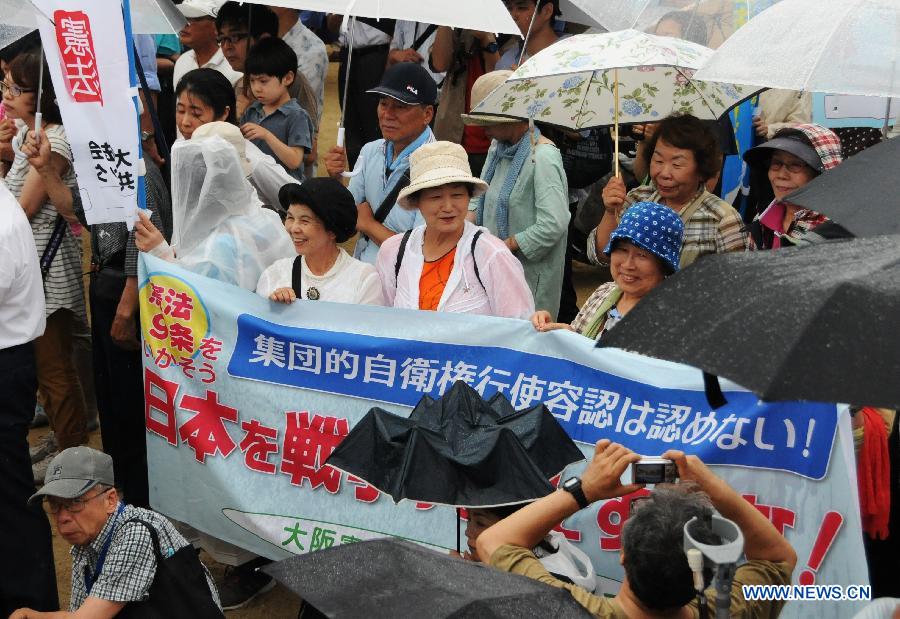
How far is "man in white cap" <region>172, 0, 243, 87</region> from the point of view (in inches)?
324

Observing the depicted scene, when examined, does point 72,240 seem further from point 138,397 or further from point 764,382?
point 764,382

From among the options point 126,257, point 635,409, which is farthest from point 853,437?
point 126,257

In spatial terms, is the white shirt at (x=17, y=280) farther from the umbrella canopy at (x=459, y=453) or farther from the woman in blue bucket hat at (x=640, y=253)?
the woman in blue bucket hat at (x=640, y=253)

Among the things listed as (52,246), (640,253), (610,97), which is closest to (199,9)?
(52,246)

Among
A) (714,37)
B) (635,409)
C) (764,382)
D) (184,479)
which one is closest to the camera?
(764,382)

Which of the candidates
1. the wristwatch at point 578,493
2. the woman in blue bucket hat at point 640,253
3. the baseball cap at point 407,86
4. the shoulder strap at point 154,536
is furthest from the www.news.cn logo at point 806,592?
Result: the baseball cap at point 407,86

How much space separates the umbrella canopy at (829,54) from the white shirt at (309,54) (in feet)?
13.4

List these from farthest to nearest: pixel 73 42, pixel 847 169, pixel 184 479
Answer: pixel 184 479
pixel 73 42
pixel 847 169

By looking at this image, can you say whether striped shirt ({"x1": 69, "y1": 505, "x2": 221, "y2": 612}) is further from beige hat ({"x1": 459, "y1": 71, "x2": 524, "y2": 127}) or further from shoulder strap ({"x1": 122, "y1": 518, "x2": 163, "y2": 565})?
beige hat ({"x1": 459, "y1": 71, "x2": 524, "y2": 127})

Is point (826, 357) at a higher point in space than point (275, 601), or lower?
higher

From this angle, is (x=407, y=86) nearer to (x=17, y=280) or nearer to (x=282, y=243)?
(x=282, y=243)

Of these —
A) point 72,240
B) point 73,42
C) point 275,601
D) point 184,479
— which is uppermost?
point 73,42

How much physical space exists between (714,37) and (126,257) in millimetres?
3142

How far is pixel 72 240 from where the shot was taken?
6.09 meters
